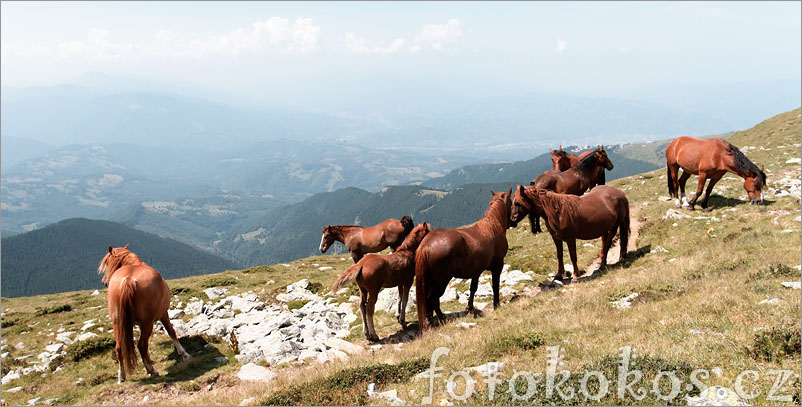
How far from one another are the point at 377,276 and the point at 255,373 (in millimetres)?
4021

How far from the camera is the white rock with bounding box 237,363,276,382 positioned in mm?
10195

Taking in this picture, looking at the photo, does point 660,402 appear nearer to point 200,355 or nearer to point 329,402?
point 329,402

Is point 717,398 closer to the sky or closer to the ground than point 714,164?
closer to the ground

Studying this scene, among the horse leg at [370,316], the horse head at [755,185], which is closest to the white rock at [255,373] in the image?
the horse leg at [370,316]

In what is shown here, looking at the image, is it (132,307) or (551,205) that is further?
(551,205)

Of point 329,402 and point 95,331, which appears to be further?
point 95,331

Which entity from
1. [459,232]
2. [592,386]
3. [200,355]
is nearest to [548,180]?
[459,232]

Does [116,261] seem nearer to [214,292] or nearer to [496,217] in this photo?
[214,292]

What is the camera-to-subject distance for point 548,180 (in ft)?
63.6

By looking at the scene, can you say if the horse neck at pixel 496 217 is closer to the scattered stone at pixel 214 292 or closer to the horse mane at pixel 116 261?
the horse mane at pixel 116 261

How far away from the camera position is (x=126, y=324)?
11.3 meters

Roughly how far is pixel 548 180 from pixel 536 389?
14854 millimetres

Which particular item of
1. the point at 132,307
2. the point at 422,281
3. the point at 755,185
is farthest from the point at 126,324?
the point at 755,185

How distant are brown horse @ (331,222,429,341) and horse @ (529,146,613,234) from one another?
926 cm
